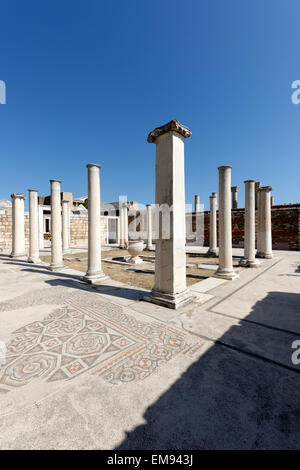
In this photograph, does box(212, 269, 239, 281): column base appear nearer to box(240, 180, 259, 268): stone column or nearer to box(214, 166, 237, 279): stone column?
box(214, 166, 237, 279): stone column

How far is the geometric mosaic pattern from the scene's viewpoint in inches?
87.2

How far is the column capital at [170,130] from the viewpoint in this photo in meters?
4.05

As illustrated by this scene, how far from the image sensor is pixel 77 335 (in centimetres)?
302

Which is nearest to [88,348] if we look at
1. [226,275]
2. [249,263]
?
[226,275]

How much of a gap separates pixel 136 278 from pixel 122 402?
16.6 ft

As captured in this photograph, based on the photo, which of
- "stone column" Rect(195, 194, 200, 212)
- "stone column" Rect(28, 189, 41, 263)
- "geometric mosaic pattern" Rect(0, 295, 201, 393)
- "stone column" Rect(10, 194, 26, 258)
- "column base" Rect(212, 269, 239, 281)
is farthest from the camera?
"stone column" Rect(195, 194, 200, 212)

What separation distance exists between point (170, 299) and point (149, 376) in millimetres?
2065

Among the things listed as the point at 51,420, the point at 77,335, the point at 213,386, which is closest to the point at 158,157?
the point at 77,335

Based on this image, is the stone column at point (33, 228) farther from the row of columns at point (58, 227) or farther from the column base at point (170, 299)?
the column base at point (170, 299)

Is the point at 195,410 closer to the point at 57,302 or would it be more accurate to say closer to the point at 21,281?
the point at 57,302

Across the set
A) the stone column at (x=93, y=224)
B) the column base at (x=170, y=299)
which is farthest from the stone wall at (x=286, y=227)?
the stone column at (x=93, y=224)

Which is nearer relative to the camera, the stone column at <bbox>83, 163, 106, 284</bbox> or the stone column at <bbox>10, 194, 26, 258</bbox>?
the stone column at <bbox>83, 163, 106, 284</bbox>

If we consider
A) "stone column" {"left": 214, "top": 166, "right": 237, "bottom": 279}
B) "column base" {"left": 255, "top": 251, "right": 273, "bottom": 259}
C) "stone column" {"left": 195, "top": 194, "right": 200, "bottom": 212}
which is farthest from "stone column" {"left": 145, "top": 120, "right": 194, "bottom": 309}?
"stone column" {"left": 195, "top": 194, "right": 200, "bottom": 212}
